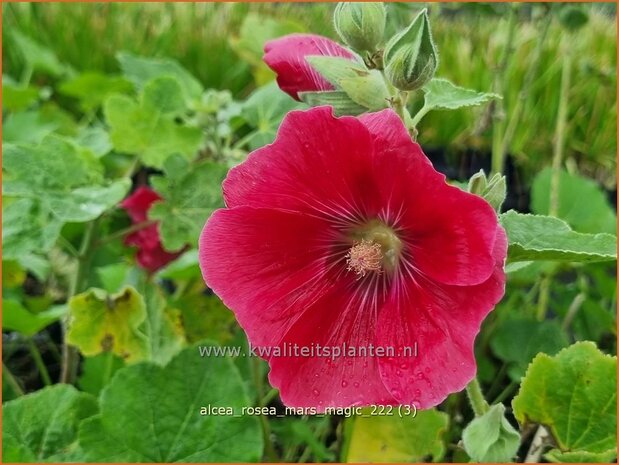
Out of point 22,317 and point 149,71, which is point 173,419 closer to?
point 22,317

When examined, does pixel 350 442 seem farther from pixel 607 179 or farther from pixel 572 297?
pixel 607 179

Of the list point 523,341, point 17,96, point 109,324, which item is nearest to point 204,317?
point 109,324

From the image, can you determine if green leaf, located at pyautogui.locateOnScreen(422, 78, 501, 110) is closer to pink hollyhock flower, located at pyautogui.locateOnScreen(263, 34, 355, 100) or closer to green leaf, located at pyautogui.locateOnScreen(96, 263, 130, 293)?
pink hollyhock flower, located at pyautogui.locateOnScreen(263, 34, 355, 100)

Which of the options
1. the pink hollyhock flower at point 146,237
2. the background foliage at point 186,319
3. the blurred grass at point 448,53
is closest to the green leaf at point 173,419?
the background foliage at point 186,319

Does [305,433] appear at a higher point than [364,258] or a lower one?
lower

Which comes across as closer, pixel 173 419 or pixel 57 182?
pixel 173 419

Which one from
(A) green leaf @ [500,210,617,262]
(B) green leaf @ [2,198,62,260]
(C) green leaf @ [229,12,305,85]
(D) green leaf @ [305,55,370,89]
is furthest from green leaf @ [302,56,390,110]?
(C) green leaf @ [229,12,305,85]
